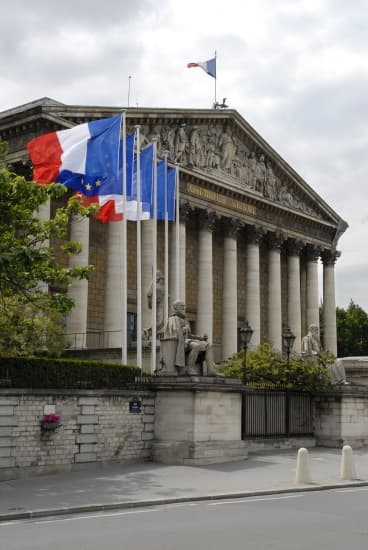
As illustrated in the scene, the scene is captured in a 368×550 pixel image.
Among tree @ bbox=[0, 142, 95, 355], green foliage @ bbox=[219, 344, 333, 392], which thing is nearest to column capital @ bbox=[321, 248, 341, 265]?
green foliage @ bbox=[219, 344, 333, 392]

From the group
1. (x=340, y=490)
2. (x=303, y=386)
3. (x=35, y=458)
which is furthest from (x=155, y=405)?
(x=303, y=386)

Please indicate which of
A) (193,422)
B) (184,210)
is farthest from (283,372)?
(184,210)

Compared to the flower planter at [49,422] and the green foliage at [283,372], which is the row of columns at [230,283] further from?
the flower planter at [49,422]

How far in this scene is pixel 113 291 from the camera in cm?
4312

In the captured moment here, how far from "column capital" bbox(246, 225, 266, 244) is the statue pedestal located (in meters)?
30.8

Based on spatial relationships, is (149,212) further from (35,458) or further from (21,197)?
(35,458)

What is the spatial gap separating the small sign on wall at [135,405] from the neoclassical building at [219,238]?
54.5 ft

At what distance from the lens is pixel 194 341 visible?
25516 mm

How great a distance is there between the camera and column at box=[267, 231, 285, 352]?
57594 millimetres

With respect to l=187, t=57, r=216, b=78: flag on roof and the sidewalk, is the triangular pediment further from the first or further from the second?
the sidewalk

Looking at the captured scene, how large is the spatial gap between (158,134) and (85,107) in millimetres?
7007

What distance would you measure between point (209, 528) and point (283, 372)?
20.4 metres

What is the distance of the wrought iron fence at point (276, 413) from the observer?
29.5 meters

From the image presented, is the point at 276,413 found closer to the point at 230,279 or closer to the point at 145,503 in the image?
the point at 145,503
